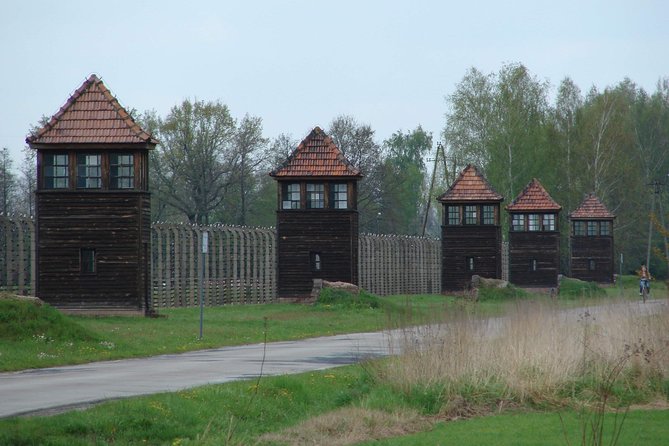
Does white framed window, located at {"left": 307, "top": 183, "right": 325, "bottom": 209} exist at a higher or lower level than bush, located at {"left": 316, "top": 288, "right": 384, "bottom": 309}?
higher

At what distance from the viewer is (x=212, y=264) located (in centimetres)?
5044

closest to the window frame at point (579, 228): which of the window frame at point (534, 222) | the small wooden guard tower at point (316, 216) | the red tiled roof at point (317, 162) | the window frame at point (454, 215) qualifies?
the window frame at point (534, 222)

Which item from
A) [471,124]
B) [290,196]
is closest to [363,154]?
[471,124]

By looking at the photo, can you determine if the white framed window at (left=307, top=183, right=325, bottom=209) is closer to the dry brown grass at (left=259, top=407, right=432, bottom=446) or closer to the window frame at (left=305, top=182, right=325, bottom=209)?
the window frame at (left=305, top=182, right=325, bottom=209)

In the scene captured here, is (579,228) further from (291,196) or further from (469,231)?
(291,196)

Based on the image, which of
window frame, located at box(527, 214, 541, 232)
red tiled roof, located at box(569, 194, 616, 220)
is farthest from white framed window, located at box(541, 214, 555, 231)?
red tiled roof, located at box(569, 194, 616, 220)

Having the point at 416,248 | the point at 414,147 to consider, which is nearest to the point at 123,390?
the point at 416,248

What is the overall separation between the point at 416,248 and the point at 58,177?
39343 mm

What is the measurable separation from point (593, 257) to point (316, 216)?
4442 centimetres

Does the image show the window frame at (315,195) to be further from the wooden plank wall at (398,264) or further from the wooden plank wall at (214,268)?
the wooden plank wall at (398,264)

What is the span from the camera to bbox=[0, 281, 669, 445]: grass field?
14.1m

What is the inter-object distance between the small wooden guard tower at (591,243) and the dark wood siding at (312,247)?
4106cm

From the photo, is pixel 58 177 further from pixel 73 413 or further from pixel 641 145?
pixel 641 145

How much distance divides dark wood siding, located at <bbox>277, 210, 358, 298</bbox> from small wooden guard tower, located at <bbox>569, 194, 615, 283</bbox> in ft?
135
